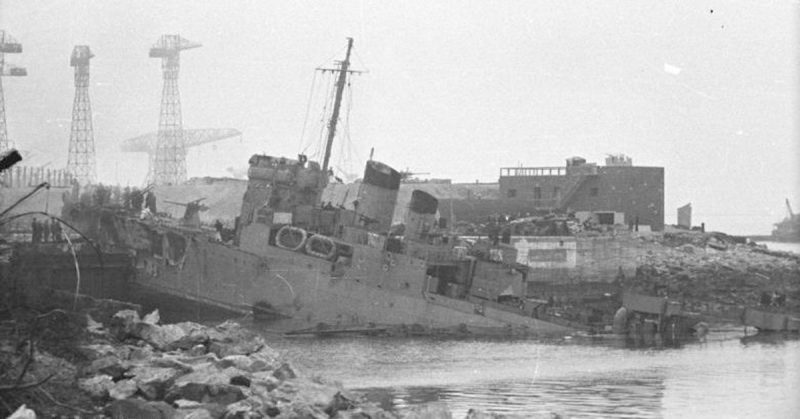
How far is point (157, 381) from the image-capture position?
13258 mm

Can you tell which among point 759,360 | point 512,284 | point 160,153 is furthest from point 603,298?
point 160,153

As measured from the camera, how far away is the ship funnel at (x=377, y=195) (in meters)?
38.2

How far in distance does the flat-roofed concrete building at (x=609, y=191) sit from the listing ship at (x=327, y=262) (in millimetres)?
17748

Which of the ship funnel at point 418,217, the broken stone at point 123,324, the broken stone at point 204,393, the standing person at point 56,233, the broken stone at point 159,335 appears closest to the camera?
the broken stone at point 204,393

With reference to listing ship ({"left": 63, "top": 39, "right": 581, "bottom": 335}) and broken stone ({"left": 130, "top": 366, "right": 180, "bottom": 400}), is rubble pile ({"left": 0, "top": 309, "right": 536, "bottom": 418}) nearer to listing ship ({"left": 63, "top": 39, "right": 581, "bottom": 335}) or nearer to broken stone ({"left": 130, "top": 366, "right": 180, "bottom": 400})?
broken stone ({"left": 130, "top": 366, "right": 180, "bottom": 400})

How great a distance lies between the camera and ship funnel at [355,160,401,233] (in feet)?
125

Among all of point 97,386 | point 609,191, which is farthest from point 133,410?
point 609,191

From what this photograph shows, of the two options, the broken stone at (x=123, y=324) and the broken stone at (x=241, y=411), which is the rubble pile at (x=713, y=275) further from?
the broken stone at (x=241, y=411)

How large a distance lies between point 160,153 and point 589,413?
49046mm

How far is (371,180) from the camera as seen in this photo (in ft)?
127

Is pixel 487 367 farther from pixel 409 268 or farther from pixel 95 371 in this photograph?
pixel 95 371

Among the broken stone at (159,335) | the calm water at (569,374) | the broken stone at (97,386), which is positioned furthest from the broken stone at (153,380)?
the calm water at (569,374)

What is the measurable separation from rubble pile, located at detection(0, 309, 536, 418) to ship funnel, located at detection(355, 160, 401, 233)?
21711mm

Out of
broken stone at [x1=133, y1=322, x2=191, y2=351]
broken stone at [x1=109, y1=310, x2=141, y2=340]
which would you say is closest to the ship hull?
broken stone at [x1=109, y1=310, x2=141, y2=340]
